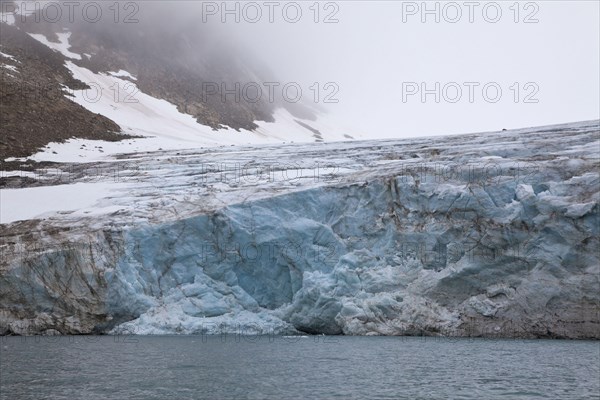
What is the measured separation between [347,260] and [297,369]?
8.41m

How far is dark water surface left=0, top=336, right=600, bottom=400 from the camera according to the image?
12750 mm

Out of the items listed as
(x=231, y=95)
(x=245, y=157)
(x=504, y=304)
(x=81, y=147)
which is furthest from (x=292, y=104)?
(x=504, y=304)

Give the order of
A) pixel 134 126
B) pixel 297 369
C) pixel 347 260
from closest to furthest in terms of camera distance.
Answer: pixel 297 369 → pixel 347 260 → pixel 134 126

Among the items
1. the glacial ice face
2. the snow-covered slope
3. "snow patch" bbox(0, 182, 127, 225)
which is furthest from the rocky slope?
the glacial ice face

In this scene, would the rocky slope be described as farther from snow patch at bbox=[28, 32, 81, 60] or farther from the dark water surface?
the dark water surface

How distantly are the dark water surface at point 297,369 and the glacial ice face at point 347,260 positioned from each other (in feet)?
5.23

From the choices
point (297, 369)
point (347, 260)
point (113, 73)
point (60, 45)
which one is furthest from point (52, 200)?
point (60, 45)

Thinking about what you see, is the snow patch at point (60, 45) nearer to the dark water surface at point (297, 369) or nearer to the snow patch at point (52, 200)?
the snow patch at point (52, 200)

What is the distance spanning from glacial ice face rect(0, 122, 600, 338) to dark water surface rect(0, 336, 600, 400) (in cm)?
159

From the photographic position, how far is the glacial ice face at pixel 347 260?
2167 centimetres

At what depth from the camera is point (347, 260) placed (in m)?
23.3

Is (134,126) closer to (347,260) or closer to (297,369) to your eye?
(347,260)

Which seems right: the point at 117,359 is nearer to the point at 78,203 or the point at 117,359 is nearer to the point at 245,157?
the point at 78,203

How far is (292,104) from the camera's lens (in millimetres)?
93625
